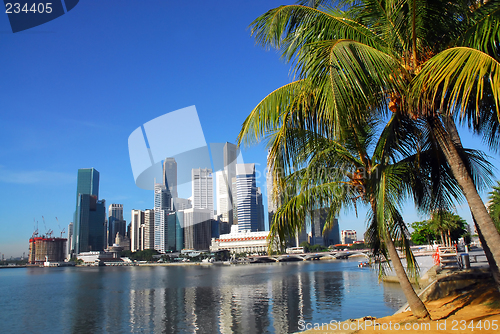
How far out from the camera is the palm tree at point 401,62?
15.9ft

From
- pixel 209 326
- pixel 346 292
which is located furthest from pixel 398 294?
pixel 209 326

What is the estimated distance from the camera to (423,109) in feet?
18.5

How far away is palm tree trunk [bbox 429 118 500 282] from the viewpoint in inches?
218

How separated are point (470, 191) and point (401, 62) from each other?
8.26 feet

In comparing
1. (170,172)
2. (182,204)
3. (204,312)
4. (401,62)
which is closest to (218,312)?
(204,312)

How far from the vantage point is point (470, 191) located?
19.2ft

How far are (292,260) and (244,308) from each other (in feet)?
385

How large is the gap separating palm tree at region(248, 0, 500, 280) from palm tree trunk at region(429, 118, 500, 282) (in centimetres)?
1

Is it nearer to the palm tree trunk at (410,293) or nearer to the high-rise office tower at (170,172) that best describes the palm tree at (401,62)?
the palm tree trunk at (410,293)

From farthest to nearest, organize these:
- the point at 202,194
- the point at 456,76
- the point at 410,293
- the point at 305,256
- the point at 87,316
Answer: the point at 202,194 < the point at 305,256 < the point at 87,316 < the point at 410,293 < the point at 456,76

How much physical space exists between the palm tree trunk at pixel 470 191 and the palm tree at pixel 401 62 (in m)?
0.01

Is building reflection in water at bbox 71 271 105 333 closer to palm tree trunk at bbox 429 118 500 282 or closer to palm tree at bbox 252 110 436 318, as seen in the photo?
palm tree at bbox 252 110 436 318

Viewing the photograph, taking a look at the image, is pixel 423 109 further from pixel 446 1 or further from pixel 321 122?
pixel 446 1

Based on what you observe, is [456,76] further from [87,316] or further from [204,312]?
[87,316]
